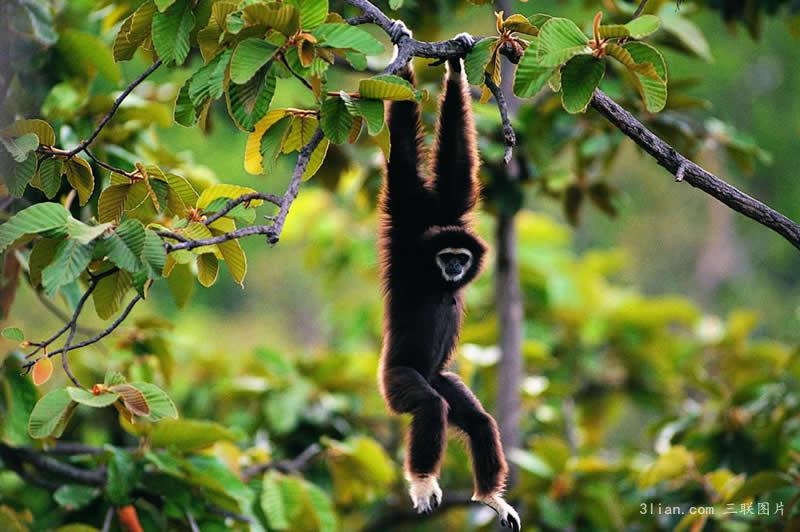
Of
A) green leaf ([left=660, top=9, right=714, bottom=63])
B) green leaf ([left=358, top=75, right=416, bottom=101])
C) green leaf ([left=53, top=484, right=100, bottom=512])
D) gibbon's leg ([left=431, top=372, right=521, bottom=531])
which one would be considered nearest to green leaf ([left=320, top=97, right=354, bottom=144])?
green leaf ([left=358, top=75, right=416, bottom=101])

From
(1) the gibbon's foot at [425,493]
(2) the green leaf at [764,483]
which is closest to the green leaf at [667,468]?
(2) the green leaf at [764,483]

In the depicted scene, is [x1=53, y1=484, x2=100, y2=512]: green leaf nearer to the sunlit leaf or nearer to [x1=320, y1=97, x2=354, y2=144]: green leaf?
the sunlit leaf

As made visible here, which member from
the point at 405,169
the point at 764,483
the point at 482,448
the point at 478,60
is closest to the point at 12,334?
the point at 478,60

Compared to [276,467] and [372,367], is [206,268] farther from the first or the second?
[372,367]

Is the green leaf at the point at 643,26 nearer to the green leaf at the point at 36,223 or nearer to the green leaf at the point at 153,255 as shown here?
the green leaf at the point at 153,255

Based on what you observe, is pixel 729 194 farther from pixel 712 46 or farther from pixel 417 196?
pixel 712 46

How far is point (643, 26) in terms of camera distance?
267 centimetres

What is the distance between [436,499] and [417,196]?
1.19 m

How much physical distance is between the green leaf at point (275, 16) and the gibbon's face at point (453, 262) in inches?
63.5

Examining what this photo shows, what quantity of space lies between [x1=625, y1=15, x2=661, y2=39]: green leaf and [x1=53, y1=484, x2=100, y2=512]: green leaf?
3.05 m

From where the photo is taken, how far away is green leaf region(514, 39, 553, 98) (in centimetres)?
272

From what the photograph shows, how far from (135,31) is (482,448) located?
205 centimetres

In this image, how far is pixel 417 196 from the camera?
4.19m

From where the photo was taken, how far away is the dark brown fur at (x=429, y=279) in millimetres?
4047
